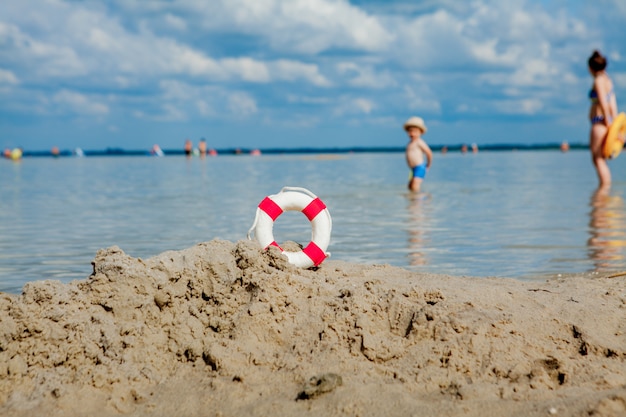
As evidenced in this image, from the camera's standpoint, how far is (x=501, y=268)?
6246mm

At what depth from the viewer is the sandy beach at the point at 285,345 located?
119 inches

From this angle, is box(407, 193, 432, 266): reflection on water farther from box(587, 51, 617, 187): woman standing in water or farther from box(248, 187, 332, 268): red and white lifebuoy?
box(587, 51, 617, 187): woman standing in water

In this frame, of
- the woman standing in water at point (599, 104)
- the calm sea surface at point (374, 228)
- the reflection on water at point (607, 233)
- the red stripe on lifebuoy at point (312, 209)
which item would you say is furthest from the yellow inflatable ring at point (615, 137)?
the red stripe on lifebuoy at point (312, 209)

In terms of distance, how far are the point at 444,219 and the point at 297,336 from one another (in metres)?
7.05

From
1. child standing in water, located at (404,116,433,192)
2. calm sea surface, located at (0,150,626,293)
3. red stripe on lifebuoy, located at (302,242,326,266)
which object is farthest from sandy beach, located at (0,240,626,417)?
child standing in water, located at (404,116,433,192)

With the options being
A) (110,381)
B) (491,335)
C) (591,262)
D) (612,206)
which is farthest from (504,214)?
(110,381)

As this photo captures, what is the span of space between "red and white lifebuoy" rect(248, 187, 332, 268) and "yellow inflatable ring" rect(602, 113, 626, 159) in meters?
10.3

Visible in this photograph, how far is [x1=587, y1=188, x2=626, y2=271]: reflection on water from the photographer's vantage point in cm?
660

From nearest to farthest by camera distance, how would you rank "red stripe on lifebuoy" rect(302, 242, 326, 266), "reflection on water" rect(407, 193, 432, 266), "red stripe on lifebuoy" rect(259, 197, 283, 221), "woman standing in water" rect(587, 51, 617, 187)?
"red stripe on lifebuoy" rect(302, 242, 326, 266), "red stripe on lifebuoy" rect(259, 197, 283, 221), "reflection on water" rect(407, 193, 432, 266), "woman standing in water" rect(587, 51, 617, 187)

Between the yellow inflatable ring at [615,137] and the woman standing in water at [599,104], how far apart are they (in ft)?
0.36

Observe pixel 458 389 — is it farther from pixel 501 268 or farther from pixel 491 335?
pixel 501 268

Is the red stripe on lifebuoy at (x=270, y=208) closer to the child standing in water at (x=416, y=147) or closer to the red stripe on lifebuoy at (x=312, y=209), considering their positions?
the red stripe on lifebuoy at (x=312, y=209)

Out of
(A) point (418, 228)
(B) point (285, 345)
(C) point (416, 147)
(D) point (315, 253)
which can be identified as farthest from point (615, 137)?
(B) point (285, 345)

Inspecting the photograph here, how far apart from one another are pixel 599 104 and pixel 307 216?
34.6 feet
